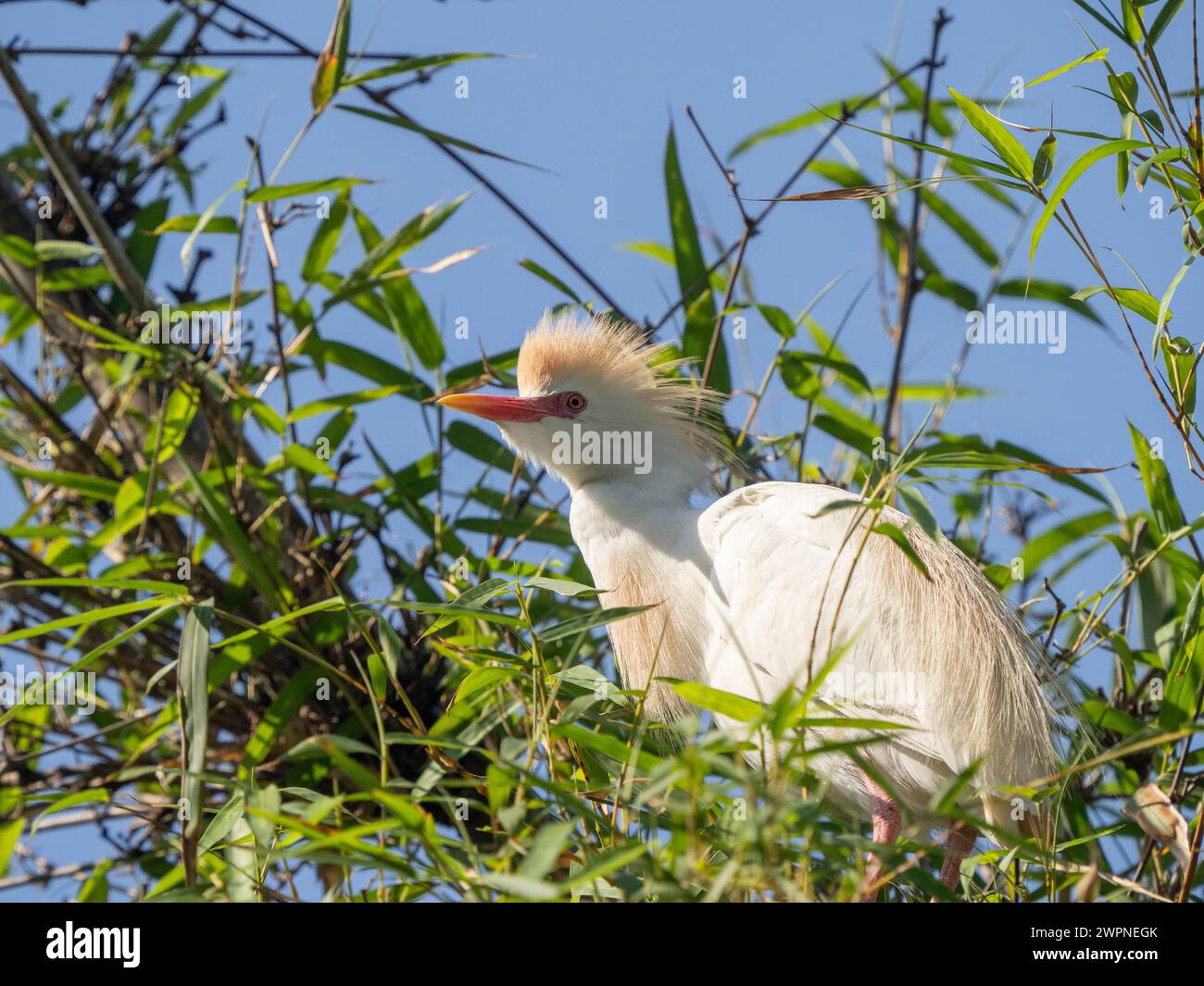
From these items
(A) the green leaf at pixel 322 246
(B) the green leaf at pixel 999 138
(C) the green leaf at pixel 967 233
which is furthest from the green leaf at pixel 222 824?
(C) the green leaf at pixel 967 233

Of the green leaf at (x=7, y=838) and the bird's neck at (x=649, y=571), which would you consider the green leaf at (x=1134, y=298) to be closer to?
the bird's neck at (x=649, y=571)

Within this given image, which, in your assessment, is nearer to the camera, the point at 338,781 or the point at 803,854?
the point at 803,854

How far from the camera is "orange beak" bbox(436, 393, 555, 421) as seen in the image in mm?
2135

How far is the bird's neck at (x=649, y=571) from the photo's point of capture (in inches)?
82.7

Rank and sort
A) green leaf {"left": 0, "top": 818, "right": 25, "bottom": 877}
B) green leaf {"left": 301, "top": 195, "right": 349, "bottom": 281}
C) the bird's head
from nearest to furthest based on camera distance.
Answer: green leaf {"left": 0, "top": 818, "right": 25, "bottom": 877} → the bird's head → green leaf {"left": 301, "top": 195, "right": 349, "bottom": 281}

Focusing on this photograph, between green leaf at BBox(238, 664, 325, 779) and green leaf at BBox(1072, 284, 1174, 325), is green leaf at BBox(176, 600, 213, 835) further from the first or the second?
green leaf at BBox(1072, 284, 1174, 325)

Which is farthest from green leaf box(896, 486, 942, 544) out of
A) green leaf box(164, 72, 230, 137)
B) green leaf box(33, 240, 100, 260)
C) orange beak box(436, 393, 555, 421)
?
green leaf box(164, 72, 230, 137)

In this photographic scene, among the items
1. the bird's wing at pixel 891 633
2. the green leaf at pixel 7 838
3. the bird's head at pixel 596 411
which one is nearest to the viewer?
the bird's wing at pixel 891 633

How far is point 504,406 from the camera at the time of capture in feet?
7.09

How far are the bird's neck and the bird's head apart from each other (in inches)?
1.6

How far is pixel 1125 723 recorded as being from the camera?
199cm
